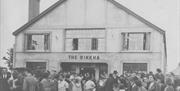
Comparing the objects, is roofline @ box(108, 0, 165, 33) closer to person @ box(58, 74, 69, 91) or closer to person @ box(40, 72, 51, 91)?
person @ box(58, 74, 69, 91)

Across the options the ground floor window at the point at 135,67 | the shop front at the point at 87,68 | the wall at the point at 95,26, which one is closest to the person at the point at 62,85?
the ground floor window at the point at 135,67

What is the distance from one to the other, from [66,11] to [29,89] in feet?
62.4

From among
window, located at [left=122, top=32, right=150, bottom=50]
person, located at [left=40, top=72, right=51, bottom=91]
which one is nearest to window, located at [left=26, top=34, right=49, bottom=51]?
window, located at [left=122, top=32, right=150, bottom=50]

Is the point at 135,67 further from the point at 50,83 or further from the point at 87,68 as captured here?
the point at 50,83

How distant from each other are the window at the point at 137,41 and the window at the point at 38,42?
22.1ft

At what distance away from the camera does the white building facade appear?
101 ft

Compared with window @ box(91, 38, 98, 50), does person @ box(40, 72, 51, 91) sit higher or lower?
lower

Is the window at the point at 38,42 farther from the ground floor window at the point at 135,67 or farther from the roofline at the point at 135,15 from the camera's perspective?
the ground floor window at the point at 135,67

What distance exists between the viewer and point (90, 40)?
106 ft

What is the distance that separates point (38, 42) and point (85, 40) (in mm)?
4107

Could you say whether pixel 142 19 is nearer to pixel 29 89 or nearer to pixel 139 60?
pixel 139 60

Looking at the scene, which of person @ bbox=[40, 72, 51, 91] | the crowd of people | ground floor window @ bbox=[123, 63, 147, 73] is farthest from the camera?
ground floor window @ bbox=[123, 63, 147, 73]

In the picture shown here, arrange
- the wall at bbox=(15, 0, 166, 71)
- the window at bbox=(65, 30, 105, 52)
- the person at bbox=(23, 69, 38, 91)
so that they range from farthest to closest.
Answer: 1. the window at bbox=(65, 30, 105, 52)
2. the wall at bbox=(15, 0, 166, 71)
3. the person at bbox=(23, 69, 38, 91)

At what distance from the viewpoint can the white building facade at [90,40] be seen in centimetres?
3085
